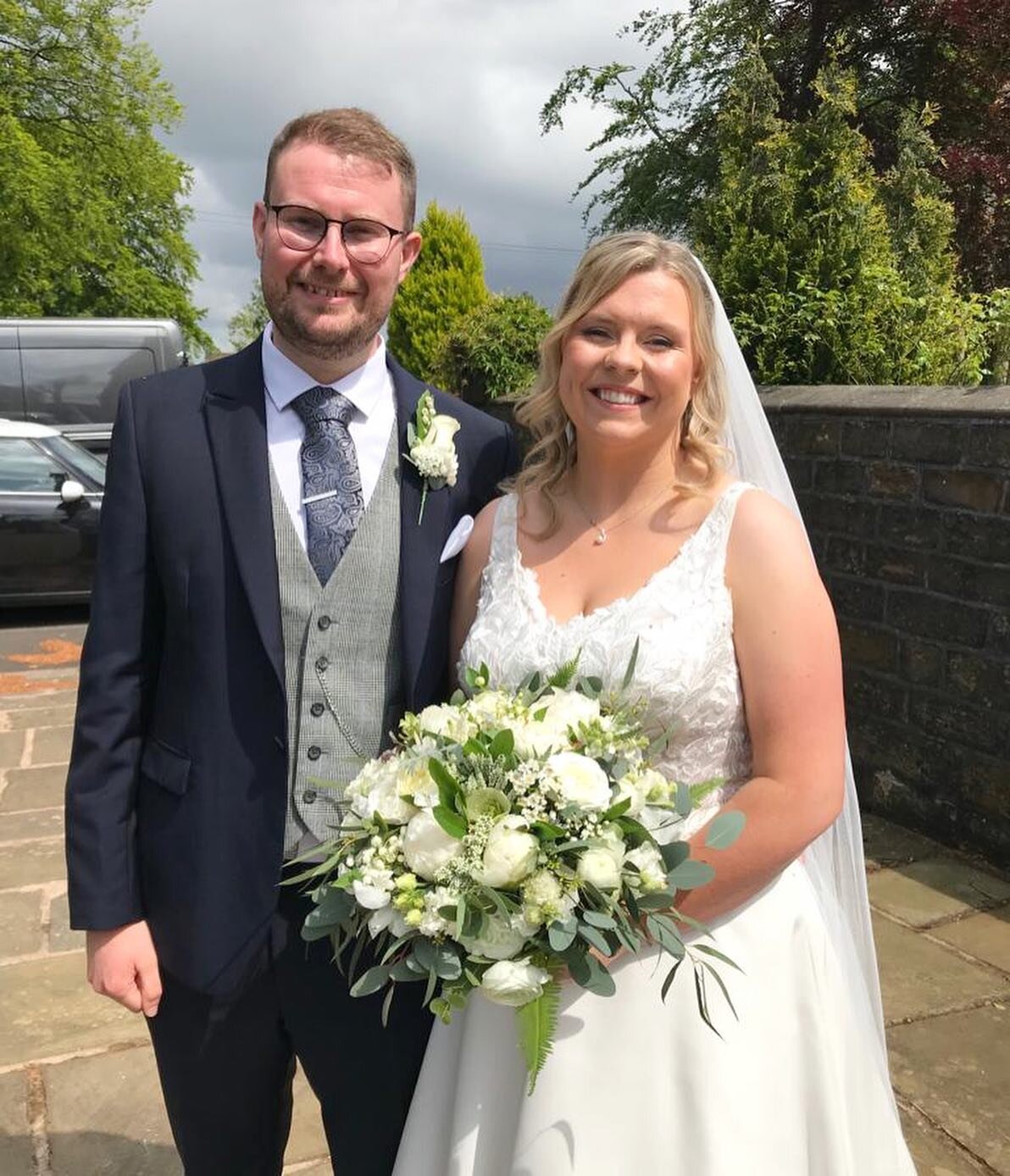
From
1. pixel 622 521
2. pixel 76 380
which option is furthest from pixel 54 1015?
pixel 76 380

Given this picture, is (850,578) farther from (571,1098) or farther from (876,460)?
(571,1098)

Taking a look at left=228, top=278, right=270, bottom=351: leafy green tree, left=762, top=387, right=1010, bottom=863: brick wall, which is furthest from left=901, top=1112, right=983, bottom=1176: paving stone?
left=228, top=278, right=270, bottom=351: leafy green tree

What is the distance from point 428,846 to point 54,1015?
2531 millimetres

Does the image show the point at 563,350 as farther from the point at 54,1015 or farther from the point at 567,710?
the point at 54,1015

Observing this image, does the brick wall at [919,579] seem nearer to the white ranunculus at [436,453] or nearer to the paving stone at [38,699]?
the white ranunculus at [436,453]

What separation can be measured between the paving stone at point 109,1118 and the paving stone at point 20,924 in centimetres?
84

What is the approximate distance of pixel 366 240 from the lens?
1957 millimetres

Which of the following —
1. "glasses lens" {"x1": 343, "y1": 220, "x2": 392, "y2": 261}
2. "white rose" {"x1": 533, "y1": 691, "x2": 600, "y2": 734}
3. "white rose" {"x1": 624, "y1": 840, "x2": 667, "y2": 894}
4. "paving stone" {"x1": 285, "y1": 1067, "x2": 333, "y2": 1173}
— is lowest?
"paving stone" {"x1": 285, "y1": 1067, "x2": 333, "y2": 1173}

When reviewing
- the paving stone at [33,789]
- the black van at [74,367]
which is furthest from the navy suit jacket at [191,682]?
the black van at [74,367]

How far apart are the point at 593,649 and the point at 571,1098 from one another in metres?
0.77

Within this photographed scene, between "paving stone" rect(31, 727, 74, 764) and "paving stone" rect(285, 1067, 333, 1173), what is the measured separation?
327 cm

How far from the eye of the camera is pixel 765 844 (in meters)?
1.82

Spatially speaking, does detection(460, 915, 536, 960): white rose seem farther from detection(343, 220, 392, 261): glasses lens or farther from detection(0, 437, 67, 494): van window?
detection(0, 437, 67, 494): van window

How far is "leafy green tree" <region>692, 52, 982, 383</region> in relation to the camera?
551 centimetres
